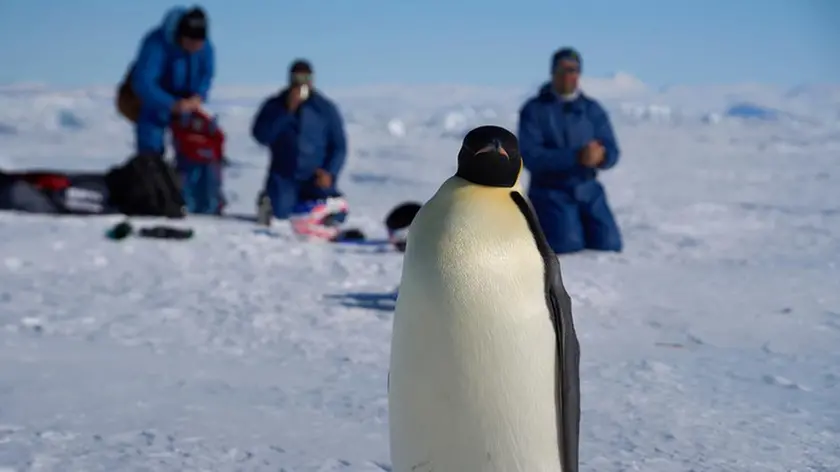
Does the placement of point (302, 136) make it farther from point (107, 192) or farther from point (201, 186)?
point (107, 192)

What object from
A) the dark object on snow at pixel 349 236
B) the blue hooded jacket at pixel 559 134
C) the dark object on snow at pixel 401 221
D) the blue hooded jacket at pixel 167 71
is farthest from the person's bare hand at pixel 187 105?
the blue hooded jacket at pixel 559 134

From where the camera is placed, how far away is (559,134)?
19.1ft

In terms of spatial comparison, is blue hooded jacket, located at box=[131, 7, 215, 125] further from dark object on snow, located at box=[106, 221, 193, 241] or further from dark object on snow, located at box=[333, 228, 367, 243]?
dark object on snow, located at box=[333, 228, 367, 243]

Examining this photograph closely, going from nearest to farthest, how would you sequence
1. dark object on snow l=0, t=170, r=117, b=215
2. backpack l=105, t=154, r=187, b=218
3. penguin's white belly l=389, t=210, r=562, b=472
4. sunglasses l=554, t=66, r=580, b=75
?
penguin's white belly l=389, t=210, r=562, b=472 → sunglasses l=554, t=66, r=580, b=75 → backpack l=105, t=154, r=187, b=218 → dark object on snow l=0, t=170, r=117, b=215

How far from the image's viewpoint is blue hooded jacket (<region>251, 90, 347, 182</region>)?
6.55 metres

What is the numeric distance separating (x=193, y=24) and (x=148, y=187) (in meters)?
1.15

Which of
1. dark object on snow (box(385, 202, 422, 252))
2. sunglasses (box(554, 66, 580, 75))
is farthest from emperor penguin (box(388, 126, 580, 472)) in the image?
sunglasses (box(554, 66, 580, 75))

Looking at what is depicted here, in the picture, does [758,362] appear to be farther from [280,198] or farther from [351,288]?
[280,198]

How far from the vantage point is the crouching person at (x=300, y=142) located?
21.4 ft

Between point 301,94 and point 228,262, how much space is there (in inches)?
70.2

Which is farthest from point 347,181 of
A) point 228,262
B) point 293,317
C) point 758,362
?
point 758,362

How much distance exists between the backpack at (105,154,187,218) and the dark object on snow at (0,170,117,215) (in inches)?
5.8

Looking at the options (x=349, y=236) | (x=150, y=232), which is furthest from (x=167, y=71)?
(x=349, y=236)

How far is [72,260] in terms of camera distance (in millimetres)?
4965
